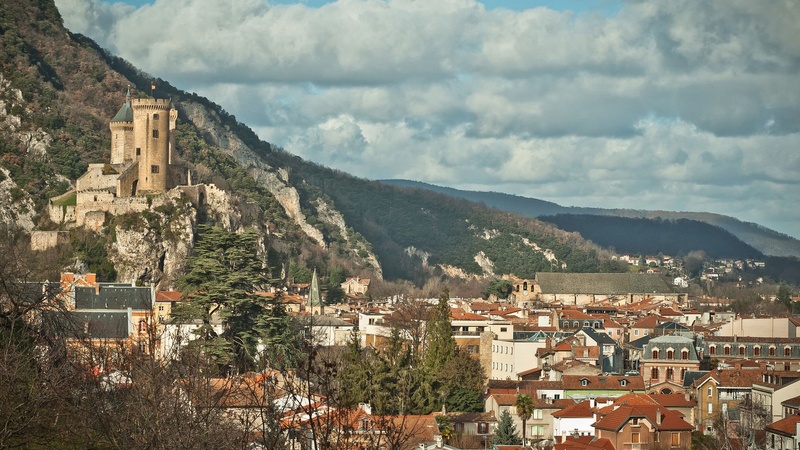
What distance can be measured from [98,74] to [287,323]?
9547 cm

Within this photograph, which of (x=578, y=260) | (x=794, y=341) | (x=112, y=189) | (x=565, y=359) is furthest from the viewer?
(x=578, y=260)

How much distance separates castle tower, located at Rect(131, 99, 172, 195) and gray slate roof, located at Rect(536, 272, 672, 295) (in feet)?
196

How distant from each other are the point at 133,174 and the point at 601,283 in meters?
69.6

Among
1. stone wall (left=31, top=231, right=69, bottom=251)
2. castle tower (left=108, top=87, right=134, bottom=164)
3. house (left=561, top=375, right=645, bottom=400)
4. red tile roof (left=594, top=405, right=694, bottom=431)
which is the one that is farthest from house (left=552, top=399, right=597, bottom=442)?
castle tower (left=108, top=87, right=134, bottom=164)

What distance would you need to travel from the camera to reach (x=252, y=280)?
2298 inches

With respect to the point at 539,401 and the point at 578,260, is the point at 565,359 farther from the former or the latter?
the point at 578,260

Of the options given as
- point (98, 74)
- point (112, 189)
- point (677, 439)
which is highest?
point (98, 74)

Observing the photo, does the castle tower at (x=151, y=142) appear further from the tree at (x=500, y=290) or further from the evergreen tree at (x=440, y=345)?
the tree at (x=500, y=290)

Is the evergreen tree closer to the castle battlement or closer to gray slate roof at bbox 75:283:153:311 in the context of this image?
gray slate roof at bbox 75:283:153:311

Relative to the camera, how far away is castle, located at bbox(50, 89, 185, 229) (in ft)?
338

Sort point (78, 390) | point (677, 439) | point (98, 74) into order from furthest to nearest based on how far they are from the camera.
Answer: point (98, 74)
point (677, 439)
point (78, 390)

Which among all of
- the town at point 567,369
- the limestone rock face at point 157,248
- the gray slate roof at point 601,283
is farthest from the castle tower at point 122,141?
the gray slate roof at point 601,283

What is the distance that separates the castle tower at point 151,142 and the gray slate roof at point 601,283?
196 ft

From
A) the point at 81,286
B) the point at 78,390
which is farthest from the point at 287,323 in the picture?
the point at 78,390
